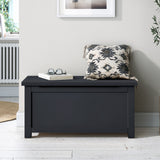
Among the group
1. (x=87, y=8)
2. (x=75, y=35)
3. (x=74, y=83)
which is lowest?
(x=74, y=83)

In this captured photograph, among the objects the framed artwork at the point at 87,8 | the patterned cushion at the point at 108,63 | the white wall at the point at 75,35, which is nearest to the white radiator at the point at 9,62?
the white wall at the point at 75,35

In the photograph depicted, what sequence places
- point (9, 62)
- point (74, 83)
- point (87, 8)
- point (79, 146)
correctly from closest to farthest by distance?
point (79, 146) → point (74, 83) → point (87, 8) → point (9, 62)

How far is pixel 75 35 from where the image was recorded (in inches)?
158

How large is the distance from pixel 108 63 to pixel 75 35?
0.52 m

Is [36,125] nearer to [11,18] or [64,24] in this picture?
[64,24]

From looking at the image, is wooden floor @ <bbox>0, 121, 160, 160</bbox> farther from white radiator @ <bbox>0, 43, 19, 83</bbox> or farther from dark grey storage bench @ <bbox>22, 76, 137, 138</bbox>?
white radiator @ <bbox>0, 43, 19, 83</bbox>

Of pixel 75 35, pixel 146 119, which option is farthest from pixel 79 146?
pixel 75 35

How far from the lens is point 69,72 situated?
4020 mm

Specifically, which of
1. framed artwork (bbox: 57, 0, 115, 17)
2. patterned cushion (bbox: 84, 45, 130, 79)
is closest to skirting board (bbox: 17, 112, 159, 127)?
patterned cushion (bbox: 84, 45, 130, 79)

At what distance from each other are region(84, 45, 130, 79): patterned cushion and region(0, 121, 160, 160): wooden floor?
55 centimetres

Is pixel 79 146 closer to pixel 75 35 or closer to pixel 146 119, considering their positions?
pixel 146 119

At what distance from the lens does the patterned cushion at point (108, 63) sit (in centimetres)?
367

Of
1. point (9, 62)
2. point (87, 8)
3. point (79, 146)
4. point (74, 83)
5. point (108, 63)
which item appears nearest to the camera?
point (79, 146)

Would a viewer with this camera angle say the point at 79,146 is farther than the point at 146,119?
No
